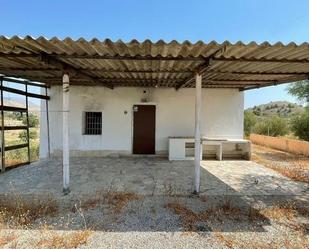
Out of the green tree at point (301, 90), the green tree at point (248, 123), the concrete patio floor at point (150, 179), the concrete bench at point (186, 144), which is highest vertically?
the green tree at point (301, 90)

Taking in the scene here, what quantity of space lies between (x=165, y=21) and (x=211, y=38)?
6344 mm

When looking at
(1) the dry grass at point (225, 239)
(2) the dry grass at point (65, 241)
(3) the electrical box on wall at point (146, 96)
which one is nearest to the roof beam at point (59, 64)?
(2) the dry grass at point (65, 241)

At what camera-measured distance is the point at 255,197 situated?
538 cm

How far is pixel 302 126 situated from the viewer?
14273 millimetres

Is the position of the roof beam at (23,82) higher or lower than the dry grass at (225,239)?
higher

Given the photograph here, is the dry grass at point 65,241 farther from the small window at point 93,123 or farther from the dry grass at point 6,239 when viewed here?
the small window at point 93,123

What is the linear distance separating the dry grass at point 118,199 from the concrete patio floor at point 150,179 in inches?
14.0

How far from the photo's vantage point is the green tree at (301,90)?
1309 cm

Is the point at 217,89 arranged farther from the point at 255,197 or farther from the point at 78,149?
the point at 78,149

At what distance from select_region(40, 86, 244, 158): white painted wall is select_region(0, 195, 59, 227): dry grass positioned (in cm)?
491

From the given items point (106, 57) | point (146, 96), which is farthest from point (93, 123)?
point (106, 57)

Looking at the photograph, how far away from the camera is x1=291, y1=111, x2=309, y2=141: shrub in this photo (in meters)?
14.0

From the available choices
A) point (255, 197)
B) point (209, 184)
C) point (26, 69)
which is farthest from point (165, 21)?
point (255, 197)

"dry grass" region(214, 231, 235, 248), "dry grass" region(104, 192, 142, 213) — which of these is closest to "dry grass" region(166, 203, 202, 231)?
"dry grass" region(214, 231, 235, 248)
